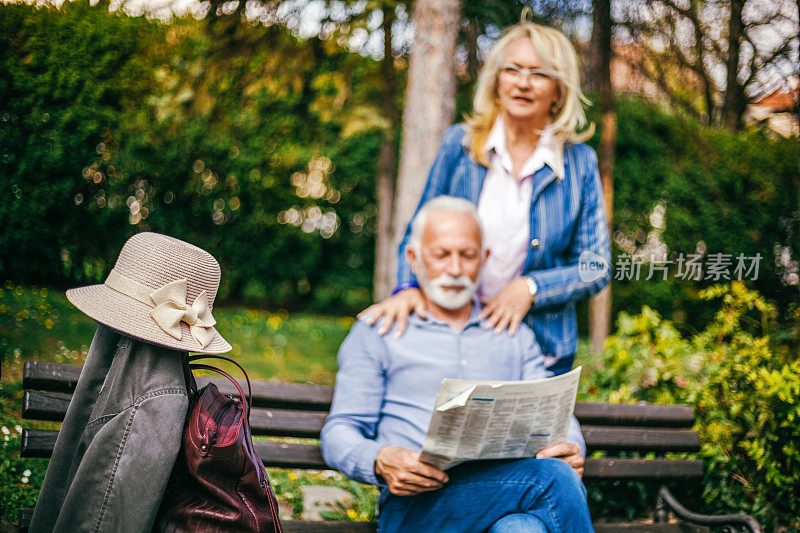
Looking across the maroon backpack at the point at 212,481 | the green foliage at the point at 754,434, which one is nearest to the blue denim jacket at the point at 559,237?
the maroon backpack at the point at 212,481

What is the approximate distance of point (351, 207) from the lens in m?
8.55

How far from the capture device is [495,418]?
200 cm

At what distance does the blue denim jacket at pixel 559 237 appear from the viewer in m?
2.60

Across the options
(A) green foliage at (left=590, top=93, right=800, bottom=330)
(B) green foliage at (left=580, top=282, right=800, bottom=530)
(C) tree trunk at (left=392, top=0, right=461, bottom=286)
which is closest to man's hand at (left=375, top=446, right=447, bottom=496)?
(B) green foliage at (left=580, top=282, right=800, bottom=530)

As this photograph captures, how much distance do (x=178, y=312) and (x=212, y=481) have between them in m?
0.43

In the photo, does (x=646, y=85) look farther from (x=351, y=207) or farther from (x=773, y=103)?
(x=351, y=207)

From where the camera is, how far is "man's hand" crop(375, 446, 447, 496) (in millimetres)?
2074

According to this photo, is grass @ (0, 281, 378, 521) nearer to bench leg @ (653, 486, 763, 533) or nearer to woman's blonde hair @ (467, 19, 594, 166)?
bench leg @ (653, 486, 763, 533)

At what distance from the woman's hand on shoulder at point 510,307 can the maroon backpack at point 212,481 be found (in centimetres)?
107

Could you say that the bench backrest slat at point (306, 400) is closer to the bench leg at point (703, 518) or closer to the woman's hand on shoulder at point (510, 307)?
the bench leg at point (703, 518)

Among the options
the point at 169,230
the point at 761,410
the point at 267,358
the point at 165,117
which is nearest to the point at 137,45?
the point at 165,117

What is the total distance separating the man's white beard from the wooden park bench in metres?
0.65

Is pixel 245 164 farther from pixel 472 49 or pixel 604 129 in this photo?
pixel 604 129
